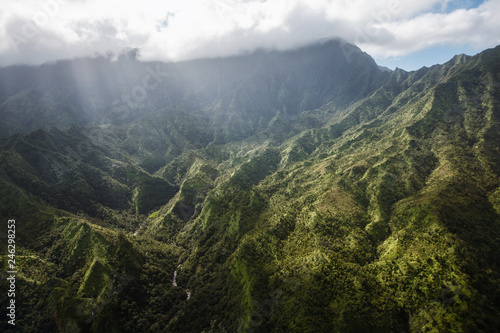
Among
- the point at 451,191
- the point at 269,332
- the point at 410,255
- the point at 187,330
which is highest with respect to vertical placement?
the point at 451,191

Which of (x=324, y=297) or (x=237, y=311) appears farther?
(x=237, y=311)

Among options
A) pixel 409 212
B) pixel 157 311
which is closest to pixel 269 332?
pixel 157 311

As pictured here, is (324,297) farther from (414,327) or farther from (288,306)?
(414,327)

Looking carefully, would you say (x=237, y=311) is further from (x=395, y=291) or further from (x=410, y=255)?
(x=410, y=255)

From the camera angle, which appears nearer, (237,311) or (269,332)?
(269,332)

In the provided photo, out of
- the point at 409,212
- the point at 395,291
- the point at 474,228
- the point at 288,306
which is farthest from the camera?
the point at 409,212

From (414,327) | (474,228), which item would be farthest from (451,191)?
(414,327)

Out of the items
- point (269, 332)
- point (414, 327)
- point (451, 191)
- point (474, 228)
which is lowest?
point (269, 332)

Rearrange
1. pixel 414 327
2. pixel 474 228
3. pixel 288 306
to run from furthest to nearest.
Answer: pixel 474 228
pixel 288 306
pixel 414 327

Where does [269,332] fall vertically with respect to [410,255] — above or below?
below
